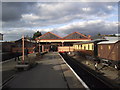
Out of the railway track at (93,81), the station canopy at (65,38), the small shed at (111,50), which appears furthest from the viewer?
the station canopy at (65,38)

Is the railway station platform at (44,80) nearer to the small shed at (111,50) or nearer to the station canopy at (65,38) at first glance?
the small shed at (111,50)

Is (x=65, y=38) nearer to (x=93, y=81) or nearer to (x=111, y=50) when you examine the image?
(x=111, y=50)

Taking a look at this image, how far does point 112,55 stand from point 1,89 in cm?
1061

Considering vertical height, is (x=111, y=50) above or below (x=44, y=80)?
above

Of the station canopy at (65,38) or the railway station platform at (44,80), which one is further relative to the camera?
the station canopy at (65,38)

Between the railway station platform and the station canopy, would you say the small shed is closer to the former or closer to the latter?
the railway station platform

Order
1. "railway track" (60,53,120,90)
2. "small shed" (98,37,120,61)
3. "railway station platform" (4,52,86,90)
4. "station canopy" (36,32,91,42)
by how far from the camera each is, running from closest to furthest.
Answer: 1. "railway station platform" (4,52,86,90)
2. "railway track" (60,53,120,90)
3. "small shed" (98,37,120,61)
4. "station canopy" (36,32,91,42)

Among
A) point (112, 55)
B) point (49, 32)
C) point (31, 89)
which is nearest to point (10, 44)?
point (49, 32)

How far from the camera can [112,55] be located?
13734 mm

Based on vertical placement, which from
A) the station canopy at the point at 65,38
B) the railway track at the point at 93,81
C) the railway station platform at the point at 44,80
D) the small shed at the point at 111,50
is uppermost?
the station canopy at the point at 65,38

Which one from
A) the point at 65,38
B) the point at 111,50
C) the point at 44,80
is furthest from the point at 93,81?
the point at 65,38

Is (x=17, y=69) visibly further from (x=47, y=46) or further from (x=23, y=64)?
(x=47, y=46)

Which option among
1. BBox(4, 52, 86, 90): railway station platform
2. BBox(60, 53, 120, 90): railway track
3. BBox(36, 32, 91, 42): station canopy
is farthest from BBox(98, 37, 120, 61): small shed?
BBox(36, 32, 91, 42): station canopy

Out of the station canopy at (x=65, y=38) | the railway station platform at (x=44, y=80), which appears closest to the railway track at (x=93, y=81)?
the railway station platform at (x=44, y=80)
